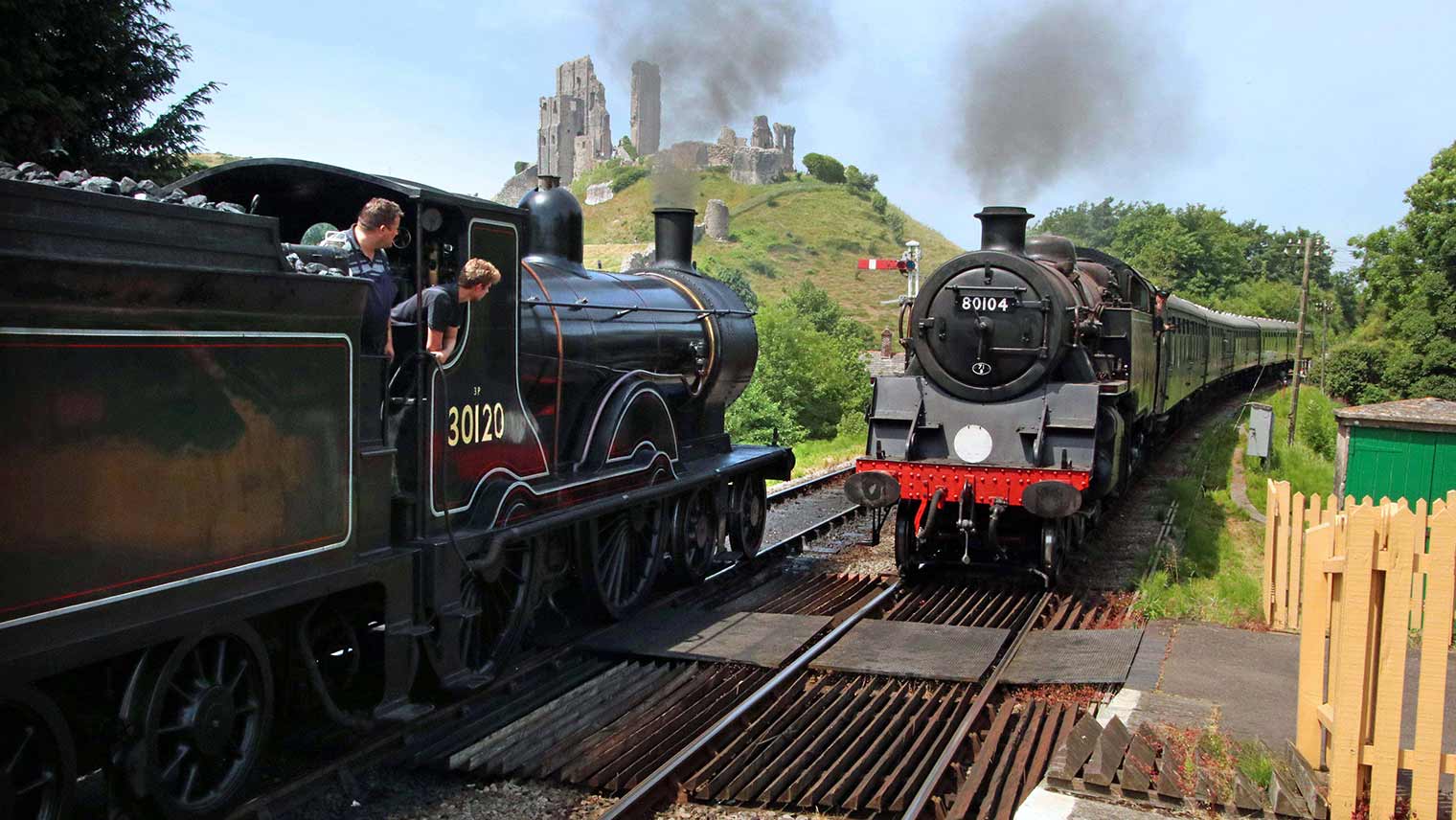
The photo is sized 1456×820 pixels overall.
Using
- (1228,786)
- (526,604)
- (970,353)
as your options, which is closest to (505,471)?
(526,604)

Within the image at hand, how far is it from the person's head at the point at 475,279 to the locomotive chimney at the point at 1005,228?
5.74m

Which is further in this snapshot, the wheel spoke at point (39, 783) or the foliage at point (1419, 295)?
the foliage at point (1419, 295)

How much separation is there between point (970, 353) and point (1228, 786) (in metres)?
5.47

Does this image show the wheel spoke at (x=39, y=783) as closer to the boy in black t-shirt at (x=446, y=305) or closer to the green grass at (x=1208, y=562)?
the boy in black t-shirt at (x=446, y=305)

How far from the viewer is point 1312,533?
4.92 metres

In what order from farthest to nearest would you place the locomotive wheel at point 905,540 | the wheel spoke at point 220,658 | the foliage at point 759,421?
the foliage at point 759,421 < the locomotive wheel at point 905,540 < the wheel spoke at point 220,658

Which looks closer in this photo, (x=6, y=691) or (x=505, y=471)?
(x=6, y=691)

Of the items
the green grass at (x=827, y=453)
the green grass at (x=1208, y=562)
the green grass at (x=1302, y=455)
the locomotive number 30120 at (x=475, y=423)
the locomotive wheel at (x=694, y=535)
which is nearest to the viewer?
the locomotive number 30120 at (x=475, y=423)

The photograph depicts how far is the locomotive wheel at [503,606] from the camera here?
636cm

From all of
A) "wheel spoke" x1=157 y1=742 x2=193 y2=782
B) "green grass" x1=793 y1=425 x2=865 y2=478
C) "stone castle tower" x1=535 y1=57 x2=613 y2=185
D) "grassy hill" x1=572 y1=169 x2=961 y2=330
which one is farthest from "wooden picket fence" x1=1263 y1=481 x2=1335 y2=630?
"stone castle tower" x1=535 y1=57 x2=613 y2=185

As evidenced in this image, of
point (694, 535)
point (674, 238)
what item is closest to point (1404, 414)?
point (694, 535)

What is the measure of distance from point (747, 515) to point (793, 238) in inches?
3383

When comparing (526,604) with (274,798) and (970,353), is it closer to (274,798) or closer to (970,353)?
(274,798)

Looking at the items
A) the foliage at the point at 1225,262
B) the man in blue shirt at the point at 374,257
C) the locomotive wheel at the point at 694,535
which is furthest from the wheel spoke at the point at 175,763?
the foliage at the point at 1225,262
